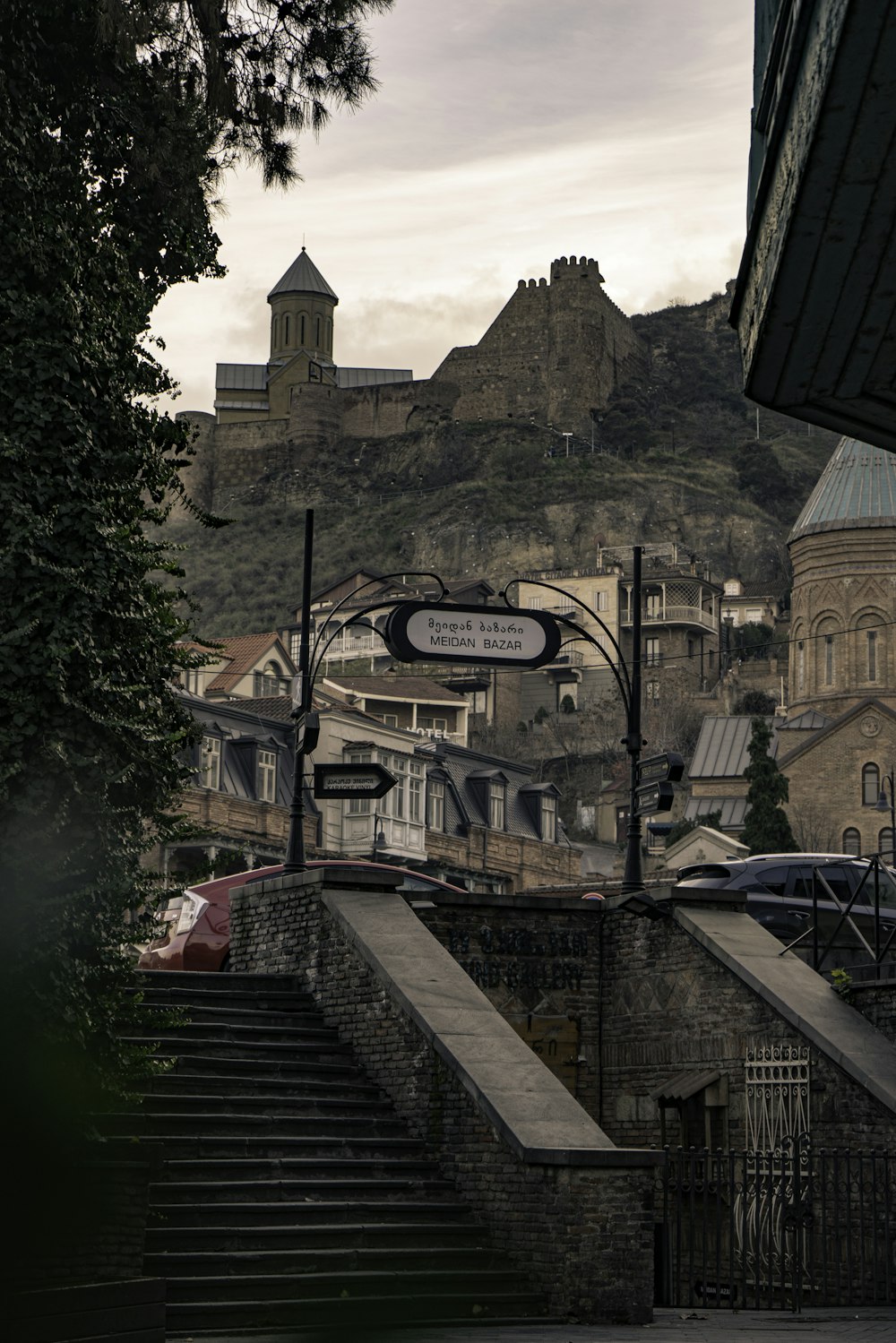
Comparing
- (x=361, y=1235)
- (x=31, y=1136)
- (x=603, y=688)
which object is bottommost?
(x=361, y=1235)

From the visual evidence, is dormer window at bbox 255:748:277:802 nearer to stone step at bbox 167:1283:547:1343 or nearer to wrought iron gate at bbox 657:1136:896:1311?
wrought iron gate at bbox 657:1136:896:1311

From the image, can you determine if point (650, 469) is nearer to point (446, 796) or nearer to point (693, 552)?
point (693, 552)

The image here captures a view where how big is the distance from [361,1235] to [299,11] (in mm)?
7827

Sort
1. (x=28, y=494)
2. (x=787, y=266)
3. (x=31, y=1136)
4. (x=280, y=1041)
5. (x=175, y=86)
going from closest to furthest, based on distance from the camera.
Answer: (x=31, y=1136) → (x=787, y=266) → (x=28, y=494) → (x=175, y=86) → (x=280, y=1041)

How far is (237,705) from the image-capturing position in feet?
215

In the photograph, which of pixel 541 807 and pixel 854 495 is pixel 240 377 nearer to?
pixel 854 495

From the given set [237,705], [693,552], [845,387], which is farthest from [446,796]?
[693,552]

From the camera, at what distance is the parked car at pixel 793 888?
19188mm

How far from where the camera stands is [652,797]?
1688 cm

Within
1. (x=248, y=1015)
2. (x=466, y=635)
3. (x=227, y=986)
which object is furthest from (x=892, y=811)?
(x=248, y=1015)

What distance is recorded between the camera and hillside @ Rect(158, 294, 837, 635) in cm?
13925

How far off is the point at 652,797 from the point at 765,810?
5889cm

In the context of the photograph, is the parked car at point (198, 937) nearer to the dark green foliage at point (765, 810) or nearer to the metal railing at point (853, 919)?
the metal railing at point (853, 919)

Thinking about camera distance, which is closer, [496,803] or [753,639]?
[496,803]
